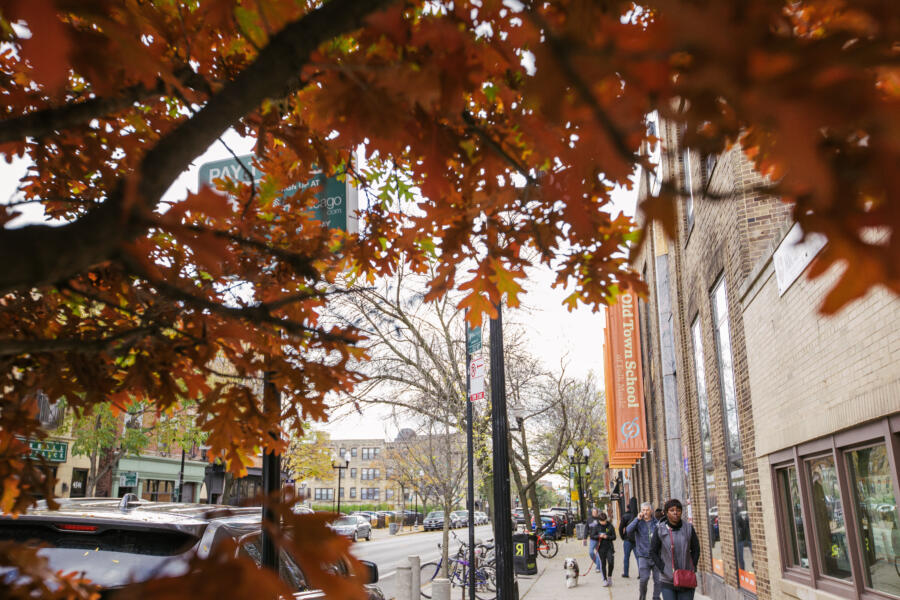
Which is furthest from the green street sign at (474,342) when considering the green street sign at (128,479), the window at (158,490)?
the window at (158,490)

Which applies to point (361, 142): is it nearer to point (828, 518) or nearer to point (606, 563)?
point (828, 518)

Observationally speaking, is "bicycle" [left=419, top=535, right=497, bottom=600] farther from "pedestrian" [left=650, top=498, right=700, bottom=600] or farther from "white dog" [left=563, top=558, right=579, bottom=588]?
"pedestrian" [left=650, top=498, right=700, bottom=600]

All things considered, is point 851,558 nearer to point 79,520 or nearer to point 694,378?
point 79,520

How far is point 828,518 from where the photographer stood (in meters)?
6.83

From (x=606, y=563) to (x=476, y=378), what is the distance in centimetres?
971

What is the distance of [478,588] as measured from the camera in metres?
15.2

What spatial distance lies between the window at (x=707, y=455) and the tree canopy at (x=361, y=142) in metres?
10.8

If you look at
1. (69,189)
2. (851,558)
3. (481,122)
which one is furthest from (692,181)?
(69,189)

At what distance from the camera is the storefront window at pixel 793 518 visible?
307 inches

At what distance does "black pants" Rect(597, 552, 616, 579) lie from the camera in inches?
639

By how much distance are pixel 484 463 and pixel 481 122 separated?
1808 cm

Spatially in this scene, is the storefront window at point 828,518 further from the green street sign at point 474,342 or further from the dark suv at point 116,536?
the dark suv at point 116,536

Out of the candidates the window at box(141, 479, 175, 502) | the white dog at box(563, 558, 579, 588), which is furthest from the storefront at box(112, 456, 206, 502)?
the white dog at box(563, 558, 579, 588)

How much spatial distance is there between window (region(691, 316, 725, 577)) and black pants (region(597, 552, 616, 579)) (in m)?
3.56
